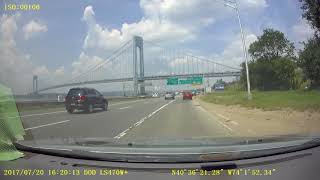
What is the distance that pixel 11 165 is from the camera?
16.7 feet

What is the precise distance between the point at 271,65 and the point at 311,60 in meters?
4.55

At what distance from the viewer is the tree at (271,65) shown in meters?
33.2

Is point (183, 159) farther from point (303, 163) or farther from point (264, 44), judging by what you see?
point (264, 44)

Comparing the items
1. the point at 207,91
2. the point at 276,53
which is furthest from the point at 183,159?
the point at 207,91

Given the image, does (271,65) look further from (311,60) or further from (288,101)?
(288,101)

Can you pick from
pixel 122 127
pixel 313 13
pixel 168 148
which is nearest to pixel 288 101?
pixel 313 13

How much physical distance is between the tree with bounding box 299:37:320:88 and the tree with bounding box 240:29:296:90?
987 mm

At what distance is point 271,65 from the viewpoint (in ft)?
127

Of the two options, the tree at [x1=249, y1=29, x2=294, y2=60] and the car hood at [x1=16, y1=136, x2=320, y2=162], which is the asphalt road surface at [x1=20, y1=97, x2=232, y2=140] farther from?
the tree at [x1=249, y1=29, x2=294, y2=60]

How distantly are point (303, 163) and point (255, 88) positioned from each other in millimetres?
43775

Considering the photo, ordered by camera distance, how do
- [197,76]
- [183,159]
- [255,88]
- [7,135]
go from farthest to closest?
[197,76]
[255,88]
[7,135]
[183,159]

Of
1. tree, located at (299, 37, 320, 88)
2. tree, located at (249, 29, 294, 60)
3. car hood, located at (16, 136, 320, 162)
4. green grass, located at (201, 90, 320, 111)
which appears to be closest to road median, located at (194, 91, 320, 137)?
green grass, located at (201, 90, 320, 111)

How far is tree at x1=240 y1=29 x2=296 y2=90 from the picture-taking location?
109 feet

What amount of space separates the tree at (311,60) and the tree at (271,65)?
3.24 ft
